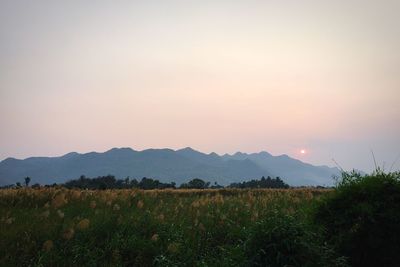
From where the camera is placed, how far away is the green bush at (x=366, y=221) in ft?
28.8

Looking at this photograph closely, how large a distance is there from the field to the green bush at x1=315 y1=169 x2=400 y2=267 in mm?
762

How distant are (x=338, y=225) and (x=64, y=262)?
6.43m

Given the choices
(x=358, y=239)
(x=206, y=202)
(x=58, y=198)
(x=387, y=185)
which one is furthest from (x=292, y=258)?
(x=206, y=202)

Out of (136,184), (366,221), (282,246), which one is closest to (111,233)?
(282,246)

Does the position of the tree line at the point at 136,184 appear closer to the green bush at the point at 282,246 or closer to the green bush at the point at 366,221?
the green bush at the point at 366,221

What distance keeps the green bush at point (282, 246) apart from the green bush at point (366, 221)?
1107mm

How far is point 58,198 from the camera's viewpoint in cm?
1407

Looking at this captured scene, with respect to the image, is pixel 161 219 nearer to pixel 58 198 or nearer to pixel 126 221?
pixel 126 221

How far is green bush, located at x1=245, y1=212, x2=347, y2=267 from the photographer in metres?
7.43

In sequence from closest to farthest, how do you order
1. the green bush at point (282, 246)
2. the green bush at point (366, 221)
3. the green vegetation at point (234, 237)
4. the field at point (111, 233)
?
the green bush at point (282, 246) → the green vegetation at point (234, 237) → the green bush at point (366, 221) → the field at point (111, 233)

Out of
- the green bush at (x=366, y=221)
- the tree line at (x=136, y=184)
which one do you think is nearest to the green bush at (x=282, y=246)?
the green bush at (x=366, y=221)

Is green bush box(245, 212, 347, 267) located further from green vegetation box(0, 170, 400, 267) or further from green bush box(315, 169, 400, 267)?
green bush box(315, 169, 400, 267)

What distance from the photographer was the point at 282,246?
296 inches

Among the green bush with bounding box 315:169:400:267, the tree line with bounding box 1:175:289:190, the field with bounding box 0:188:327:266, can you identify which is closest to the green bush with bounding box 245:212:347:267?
the field with bounding box 0:188:327:266
